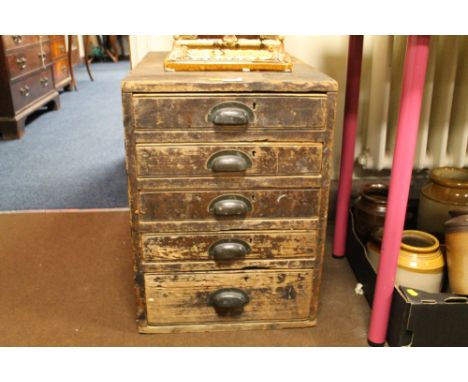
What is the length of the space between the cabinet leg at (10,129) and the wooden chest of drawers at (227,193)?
1.76 m

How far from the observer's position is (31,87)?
2844mm

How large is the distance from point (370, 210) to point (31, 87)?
228cm

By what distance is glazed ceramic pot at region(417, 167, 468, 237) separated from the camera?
1.24 meters

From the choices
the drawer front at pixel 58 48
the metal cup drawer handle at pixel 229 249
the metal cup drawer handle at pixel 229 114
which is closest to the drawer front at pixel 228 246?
the metal cup drawer handle at pixel 229 249

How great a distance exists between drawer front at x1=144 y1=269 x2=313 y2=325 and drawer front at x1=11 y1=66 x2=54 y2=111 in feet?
6.39

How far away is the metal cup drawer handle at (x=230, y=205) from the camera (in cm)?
96

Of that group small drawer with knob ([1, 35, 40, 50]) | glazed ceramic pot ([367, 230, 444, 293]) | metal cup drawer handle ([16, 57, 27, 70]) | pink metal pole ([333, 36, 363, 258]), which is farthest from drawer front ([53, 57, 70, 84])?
glazed ceramic pot ([367, 230, 444, 293])

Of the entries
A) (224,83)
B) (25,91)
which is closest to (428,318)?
(224,83)

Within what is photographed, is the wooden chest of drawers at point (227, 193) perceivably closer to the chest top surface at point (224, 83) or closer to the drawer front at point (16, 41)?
the chest top surface at point (224, 83)

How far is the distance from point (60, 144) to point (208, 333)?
177 cm

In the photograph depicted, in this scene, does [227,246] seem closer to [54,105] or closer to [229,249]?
[229,249]
